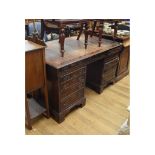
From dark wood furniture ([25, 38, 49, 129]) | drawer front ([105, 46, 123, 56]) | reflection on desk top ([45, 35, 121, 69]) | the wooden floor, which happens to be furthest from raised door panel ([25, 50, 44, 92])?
drawer front ([105, 46, 123, 56])

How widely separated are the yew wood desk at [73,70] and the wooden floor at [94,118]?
0.26 feet

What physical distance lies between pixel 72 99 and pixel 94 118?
0.96 ft

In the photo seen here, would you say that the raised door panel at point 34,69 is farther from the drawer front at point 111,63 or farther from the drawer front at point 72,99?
the drawer front at point 111,63

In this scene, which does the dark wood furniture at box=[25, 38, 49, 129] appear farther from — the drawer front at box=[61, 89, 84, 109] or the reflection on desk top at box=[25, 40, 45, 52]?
the drawer front at box=[61, 89, 84, 109]

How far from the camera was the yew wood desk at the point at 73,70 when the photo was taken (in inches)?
61.7

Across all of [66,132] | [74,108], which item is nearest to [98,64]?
[74,108]

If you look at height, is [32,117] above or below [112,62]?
below

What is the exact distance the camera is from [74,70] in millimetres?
1652

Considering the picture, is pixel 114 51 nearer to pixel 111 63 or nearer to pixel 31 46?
pixel 111 63

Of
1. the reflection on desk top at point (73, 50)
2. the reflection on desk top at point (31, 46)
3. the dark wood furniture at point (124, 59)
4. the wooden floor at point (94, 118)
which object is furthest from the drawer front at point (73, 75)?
the dark wood furniture at point (124, 59)

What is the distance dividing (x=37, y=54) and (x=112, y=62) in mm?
1080

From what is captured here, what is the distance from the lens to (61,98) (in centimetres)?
164

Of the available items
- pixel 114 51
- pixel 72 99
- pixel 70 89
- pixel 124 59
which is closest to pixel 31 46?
pixel 70 89
